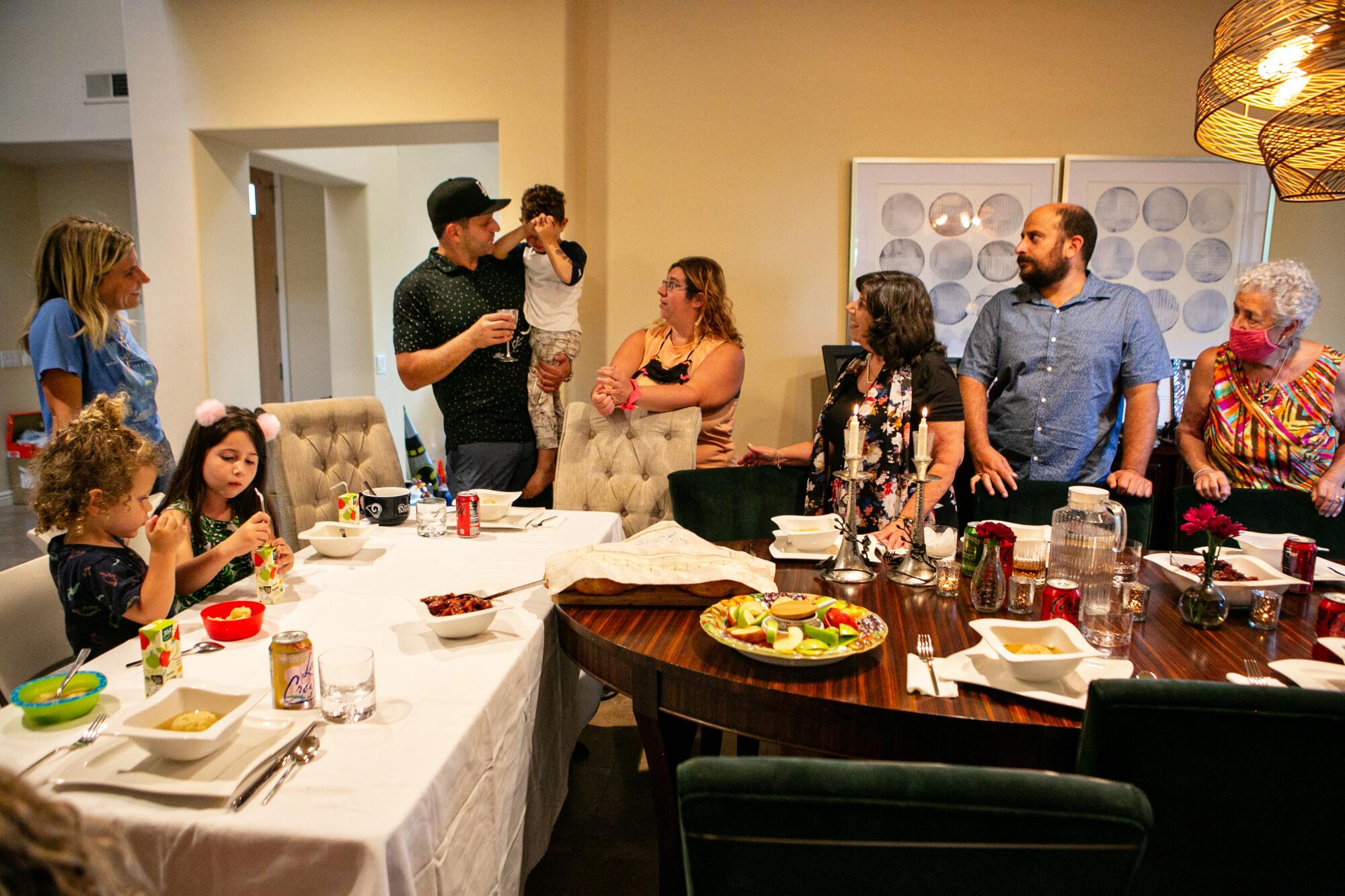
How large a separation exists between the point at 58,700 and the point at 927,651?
1.35 m

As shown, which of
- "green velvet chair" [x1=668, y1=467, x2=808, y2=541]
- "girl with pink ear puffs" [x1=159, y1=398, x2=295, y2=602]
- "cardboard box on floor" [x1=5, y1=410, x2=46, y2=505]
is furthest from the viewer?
"cardboard box on floor" [x1=5, y1=410, x2=46, y2=505]

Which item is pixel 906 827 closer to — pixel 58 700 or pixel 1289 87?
pixel 58 700

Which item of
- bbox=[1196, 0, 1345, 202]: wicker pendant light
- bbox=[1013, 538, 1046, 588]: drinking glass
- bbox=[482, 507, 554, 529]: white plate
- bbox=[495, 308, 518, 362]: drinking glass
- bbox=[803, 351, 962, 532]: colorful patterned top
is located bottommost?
bbox=[482, 507, 554, 529]: white plate

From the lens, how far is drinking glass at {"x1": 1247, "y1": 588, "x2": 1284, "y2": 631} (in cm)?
168

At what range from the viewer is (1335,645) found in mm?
1500

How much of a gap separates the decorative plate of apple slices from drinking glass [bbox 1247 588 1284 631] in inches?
31.2

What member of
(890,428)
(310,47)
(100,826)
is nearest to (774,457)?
(890,428)

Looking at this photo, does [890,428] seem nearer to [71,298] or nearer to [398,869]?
[398,869]

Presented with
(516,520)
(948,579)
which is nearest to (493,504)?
(516,520)

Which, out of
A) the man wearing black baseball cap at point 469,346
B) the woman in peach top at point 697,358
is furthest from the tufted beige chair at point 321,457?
the woman in peach top at point 697,358

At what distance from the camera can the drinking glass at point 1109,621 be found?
1.56 metres

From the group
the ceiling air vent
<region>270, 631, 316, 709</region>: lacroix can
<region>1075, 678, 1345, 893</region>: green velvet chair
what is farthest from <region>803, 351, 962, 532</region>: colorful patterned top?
the ceiling air vent

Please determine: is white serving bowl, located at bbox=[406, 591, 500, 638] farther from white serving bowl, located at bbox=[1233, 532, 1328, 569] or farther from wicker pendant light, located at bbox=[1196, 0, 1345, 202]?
wicker pendant light, located at bbox=[1196, 0, 1345, 202]

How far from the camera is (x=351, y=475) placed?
9.07 feet
